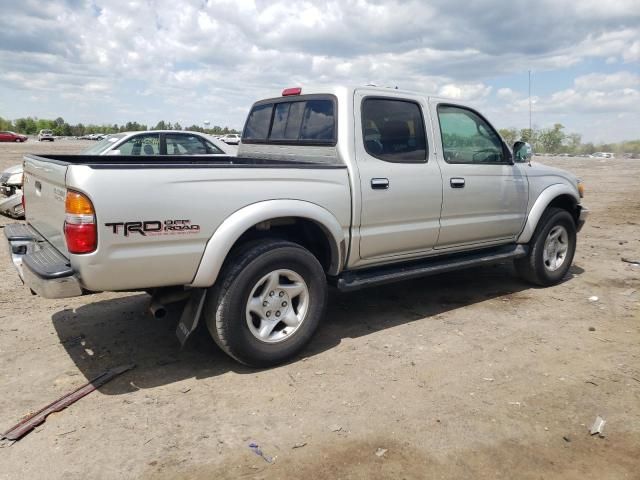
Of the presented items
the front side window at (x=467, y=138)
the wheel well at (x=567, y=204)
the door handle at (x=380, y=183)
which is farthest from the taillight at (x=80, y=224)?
the wheel well at (x=567, y=204)

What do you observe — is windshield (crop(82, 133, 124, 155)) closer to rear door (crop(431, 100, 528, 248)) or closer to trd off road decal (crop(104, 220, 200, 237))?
rear door (crop(431, 100, 528, 248))

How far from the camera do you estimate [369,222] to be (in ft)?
14.4

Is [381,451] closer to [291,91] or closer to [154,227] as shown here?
[154,227]

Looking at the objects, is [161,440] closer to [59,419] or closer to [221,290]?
[59,419]

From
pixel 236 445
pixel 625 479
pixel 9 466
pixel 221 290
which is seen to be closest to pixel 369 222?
pixel 221 290

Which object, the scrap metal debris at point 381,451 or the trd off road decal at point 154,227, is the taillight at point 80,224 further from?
the scrap metal debris at point 381,451

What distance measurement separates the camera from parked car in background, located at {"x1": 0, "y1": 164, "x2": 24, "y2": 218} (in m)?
9.16

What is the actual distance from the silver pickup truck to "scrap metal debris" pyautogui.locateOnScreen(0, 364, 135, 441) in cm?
62

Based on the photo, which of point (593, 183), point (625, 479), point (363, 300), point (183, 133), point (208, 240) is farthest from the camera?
point (593, 183)

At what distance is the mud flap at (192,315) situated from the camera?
3.71 metres

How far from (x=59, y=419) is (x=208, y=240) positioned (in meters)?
1.38

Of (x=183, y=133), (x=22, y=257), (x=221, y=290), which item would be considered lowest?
(x=221, y=290)

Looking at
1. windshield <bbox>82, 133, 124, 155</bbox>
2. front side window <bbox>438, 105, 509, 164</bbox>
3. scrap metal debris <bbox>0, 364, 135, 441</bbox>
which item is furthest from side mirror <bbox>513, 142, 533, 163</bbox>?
windshield <bbox>82, 133, 124, 155</bbox>

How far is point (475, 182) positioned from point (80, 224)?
3.54 m
